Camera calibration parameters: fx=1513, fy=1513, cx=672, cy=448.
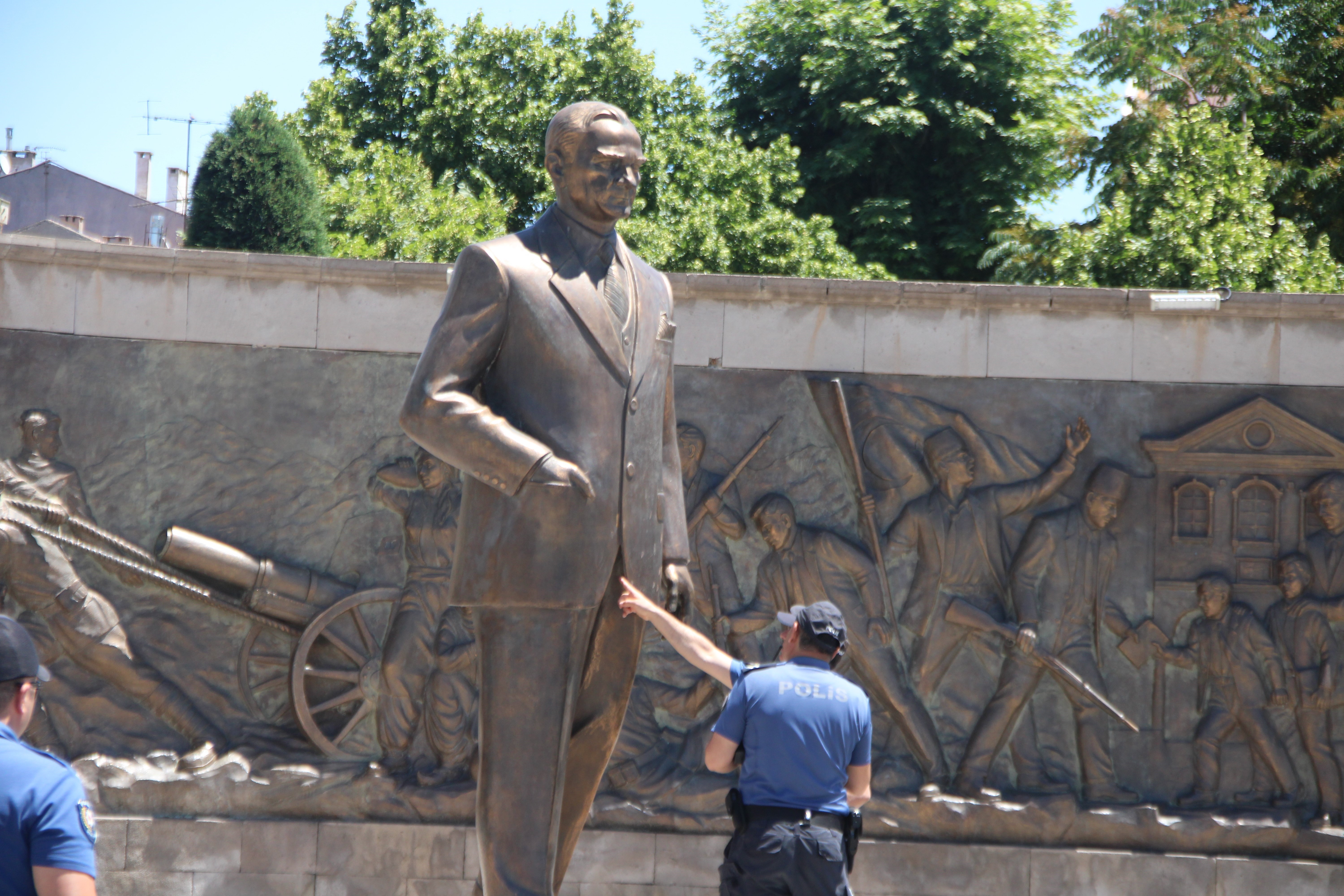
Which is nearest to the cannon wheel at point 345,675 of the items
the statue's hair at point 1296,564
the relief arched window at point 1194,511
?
the relief arched window at point 1194,511

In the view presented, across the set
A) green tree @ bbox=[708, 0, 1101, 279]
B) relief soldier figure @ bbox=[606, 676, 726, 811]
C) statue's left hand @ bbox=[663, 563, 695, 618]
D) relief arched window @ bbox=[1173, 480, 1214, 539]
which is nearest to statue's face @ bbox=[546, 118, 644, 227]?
statue's left hand @ bbox=[663, 563, 695, 618]

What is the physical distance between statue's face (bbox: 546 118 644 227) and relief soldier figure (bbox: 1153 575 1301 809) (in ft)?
14.4

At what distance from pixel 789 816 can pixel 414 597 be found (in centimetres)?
374

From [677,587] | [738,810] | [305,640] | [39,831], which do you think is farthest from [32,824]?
[305,640]

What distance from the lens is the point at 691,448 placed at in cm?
750

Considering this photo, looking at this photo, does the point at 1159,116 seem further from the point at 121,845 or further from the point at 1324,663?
the point at 121,845

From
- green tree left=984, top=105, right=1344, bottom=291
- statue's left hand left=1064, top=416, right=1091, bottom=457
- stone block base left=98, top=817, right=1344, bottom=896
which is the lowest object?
stone block base left=98, top=817, right=1344, bottom=896

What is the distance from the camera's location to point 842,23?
72.4ft

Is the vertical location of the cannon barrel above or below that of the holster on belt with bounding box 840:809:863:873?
above

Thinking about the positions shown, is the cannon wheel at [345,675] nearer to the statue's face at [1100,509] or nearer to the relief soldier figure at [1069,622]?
the relief soldier figure at [1069,622]

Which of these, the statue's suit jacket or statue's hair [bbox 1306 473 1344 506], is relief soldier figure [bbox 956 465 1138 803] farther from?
the statue's suit jacket

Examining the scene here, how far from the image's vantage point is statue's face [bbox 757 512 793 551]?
7.50 m

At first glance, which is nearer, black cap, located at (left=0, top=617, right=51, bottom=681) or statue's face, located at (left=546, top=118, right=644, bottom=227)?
black cap, located at (left=0, top=617, right=51, bottom=681)

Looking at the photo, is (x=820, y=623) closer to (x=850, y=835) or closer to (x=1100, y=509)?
(x=850, y=835)
